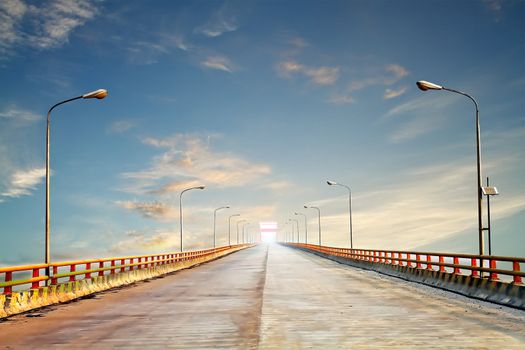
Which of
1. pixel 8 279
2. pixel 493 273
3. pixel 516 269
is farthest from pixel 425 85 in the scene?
pixel 8 279

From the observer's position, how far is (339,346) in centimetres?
978

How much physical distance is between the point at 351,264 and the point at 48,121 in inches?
1176

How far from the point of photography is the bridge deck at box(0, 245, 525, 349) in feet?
34.0

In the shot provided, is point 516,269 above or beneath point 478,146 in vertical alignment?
beneath

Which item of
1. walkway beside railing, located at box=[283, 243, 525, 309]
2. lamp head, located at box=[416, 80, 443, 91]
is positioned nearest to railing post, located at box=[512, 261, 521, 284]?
walkway beside railing, located at box=[283, 243, 525, 309]

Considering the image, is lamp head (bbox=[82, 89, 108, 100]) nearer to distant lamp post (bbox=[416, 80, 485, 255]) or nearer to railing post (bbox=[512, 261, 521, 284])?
distant lamp post (bbox=[416, 80, 485, 255])

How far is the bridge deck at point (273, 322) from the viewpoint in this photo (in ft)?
34.0

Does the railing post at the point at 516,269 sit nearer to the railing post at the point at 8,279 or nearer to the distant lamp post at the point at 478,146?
the distant lamp post at the point at 478,146

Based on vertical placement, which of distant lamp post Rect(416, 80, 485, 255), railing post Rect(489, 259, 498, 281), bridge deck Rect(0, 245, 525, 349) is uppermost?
distant lamp post Rect(416, 80, 485, 255)

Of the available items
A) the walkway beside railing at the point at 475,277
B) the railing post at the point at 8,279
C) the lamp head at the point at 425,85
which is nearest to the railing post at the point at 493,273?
the walkway beside railing at the point at 475,277

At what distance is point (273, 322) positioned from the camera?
12766 millimetres

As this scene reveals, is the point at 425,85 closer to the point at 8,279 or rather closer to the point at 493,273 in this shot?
the point at 493,273

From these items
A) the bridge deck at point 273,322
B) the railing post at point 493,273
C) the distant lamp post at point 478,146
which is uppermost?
the distant lamp post at point 478,146

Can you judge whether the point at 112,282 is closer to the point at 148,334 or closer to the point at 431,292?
the point at 431,292
